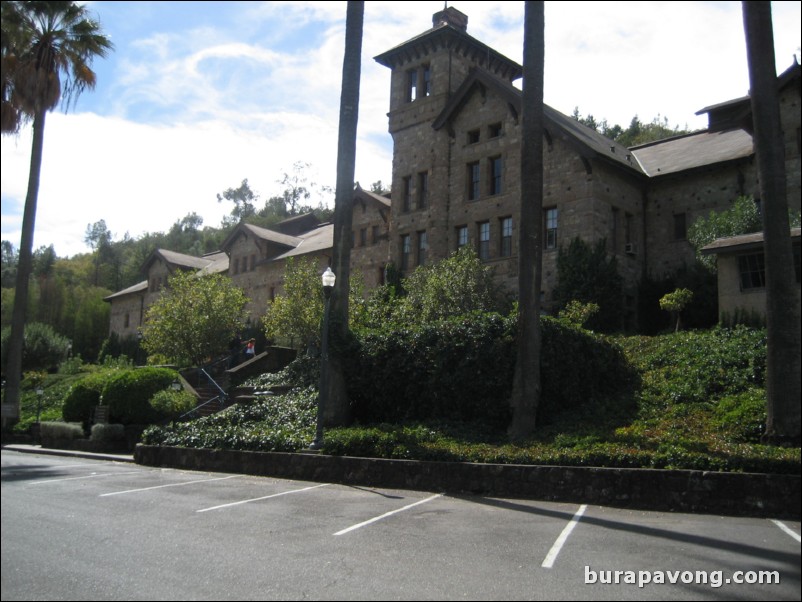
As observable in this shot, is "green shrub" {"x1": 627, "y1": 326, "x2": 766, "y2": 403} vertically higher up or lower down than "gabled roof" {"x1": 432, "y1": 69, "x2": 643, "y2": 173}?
lower down

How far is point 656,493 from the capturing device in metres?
10.1

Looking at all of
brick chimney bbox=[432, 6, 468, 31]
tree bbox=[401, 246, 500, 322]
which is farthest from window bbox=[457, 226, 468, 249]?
brick chimney bbox=[432, 6, 468, 31]

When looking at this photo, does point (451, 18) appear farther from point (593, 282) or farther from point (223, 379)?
point (223, 379)

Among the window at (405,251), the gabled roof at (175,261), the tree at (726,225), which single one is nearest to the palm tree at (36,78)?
the window at (405,251)

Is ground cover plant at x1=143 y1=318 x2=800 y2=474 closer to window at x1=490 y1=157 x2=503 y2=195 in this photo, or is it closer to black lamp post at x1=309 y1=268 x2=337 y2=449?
black lamp post at x1=309 y1=268 x2=337 y2=449

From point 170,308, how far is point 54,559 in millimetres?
30581

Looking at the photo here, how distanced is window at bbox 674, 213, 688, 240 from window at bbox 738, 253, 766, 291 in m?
9.46

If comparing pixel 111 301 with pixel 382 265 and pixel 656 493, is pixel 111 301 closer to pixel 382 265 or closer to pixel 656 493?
pixel 382 265

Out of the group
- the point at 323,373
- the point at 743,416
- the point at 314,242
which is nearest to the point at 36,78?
the point at 323,373

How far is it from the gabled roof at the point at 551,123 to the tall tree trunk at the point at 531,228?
12.6 m

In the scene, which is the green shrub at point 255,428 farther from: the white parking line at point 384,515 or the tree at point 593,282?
the tree at point 593,282

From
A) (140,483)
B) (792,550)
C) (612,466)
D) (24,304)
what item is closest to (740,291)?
(612,466)

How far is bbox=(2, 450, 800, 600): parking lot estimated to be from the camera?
18.0 feet

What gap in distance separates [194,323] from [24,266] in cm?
2038
